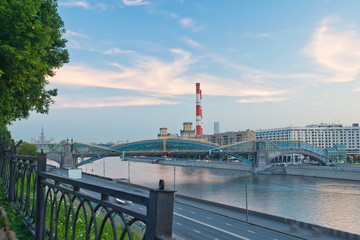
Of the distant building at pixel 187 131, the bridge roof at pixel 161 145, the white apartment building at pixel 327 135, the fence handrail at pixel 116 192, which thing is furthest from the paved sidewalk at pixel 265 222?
the distant building at pixel 187 131

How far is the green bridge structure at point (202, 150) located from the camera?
2689 inches

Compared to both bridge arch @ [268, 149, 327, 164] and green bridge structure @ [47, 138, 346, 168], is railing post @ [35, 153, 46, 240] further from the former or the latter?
bridge arch @ [268, 149, 327, 164]

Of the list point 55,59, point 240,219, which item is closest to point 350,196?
point 240,219

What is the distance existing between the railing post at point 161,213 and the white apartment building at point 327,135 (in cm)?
14696

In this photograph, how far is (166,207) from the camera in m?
1.80

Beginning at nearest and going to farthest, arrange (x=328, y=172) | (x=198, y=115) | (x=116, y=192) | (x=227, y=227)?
(x=116, y=192)
(x=227, y=227)
(x=328, y=172)
(x=198, y=115)

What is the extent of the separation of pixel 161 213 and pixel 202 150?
7533 centimetres

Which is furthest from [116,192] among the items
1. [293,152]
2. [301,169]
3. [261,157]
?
[293,152]

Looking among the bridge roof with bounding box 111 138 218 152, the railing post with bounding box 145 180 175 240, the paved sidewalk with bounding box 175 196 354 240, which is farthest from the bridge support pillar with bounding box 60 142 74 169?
the railing post with bounding box 145 180 175 240

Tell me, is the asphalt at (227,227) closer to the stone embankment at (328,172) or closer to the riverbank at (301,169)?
the riverbank at (301,169)

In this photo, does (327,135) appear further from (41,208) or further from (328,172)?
(41,208)

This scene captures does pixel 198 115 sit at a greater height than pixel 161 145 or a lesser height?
greater

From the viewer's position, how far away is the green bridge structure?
6831 centimetres

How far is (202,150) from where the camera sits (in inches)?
3017
